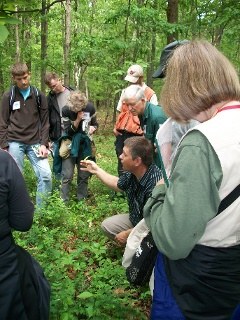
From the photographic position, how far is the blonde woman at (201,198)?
133 centimetres

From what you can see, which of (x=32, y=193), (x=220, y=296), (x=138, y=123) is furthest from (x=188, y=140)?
(x=32, y=193)

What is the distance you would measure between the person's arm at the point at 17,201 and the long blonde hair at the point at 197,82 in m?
1.05

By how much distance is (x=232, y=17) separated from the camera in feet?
20.0

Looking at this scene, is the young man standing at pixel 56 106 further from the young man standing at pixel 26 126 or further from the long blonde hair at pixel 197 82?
the long blonde hair at pixel 197 82

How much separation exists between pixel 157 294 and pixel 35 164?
4.00 metres

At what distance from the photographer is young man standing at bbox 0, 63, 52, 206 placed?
5191mm

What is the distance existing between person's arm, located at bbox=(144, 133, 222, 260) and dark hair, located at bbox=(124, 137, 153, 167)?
2.30 meters

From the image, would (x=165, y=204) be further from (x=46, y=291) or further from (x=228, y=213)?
(x=46, y=291)

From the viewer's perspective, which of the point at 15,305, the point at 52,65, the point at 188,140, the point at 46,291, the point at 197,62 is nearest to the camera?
the point at 188,140

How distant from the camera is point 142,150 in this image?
3727 mm

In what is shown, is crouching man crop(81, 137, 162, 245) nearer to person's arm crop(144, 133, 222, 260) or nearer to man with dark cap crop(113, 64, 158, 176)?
man with dark cap crop(113, 64, 158, 176)

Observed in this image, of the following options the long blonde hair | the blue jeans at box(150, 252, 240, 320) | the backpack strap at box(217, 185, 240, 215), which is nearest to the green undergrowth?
the blue jeans at box(150, 252, 240, 320)

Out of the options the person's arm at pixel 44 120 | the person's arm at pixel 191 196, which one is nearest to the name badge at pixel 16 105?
the person's arm at pixel 44 120

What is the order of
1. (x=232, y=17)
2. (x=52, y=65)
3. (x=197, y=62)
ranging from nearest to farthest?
(x=197, y=62), (x=232, y=17), (x=52, y=65)
